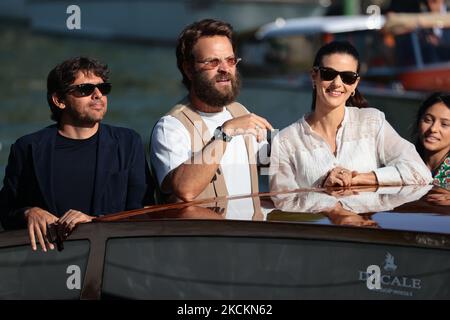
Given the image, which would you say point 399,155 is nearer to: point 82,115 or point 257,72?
point 82,115

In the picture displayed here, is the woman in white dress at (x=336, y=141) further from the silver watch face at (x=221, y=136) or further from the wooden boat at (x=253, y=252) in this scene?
the wooden boat at (x=253, y=252)

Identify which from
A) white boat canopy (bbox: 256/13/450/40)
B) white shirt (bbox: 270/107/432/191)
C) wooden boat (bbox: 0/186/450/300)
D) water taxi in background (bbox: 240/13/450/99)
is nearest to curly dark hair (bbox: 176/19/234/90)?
white shirt (bbox: 270/107/432/191)

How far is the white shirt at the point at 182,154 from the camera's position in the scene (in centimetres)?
439

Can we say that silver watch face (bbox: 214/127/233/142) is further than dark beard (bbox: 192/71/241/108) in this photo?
No

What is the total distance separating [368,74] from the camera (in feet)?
49.4

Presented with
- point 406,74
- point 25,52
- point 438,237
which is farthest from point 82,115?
point 25,52

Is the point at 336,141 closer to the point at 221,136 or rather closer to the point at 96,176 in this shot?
the point at 221,136

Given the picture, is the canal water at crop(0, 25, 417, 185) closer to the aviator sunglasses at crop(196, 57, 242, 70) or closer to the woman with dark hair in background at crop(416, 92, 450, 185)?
the woman with dark hair in background at crop(416, 92, 450, 185)

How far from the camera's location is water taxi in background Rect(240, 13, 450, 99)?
14609 millimetres

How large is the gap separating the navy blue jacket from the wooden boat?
22.1 inches

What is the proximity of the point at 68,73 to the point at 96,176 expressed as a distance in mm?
446

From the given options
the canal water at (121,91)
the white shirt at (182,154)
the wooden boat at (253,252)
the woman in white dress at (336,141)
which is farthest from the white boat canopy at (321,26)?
the wooden boat at (253,252)

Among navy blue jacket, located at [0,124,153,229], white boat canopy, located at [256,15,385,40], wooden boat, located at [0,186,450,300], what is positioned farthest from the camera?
white boat canopy, located at [256,15,385,40]

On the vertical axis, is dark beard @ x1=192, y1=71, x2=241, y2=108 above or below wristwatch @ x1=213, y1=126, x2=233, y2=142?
above
